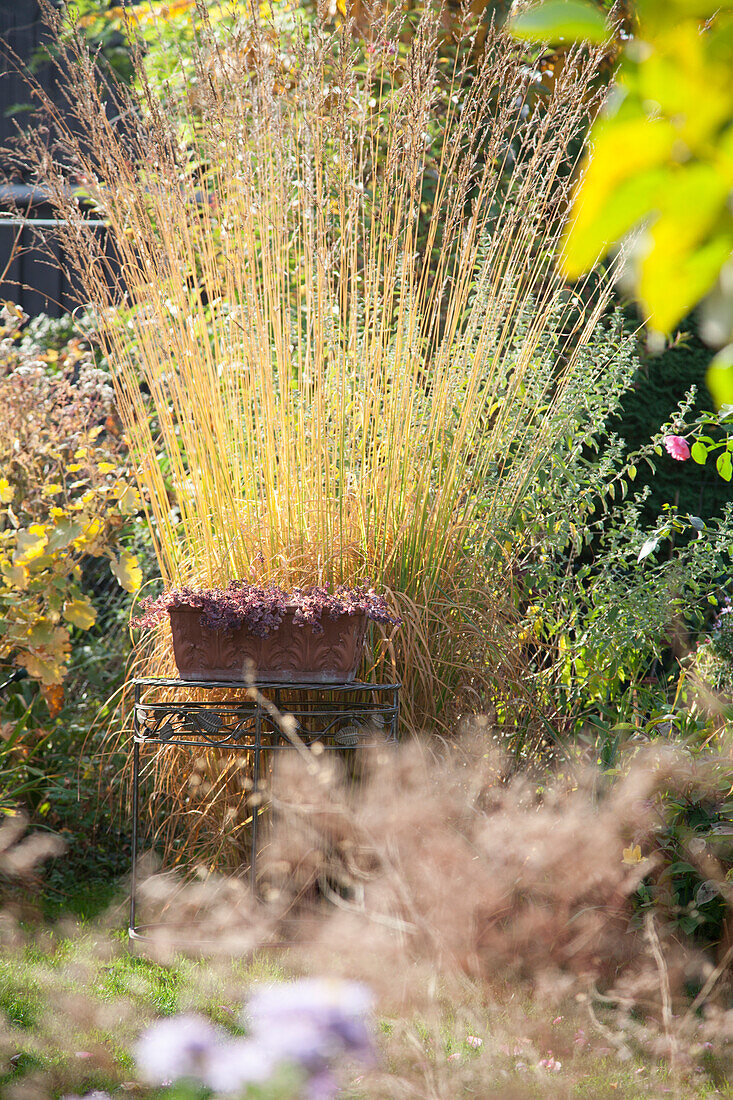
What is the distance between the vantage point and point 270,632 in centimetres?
217

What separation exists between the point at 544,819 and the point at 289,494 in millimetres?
1048

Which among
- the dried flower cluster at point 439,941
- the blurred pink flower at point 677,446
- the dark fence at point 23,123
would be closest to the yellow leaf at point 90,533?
the dried flower cluster at point 439,941

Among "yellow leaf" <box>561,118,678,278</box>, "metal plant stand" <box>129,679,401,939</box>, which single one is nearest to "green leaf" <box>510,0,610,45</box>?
"yellow leaf" <box>561,118,678,278</box>

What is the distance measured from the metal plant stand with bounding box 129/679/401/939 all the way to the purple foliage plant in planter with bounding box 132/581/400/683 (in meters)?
0.04

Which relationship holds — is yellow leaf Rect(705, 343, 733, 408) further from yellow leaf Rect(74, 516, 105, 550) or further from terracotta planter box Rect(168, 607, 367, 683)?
yellow leaf Rect(74, 516, 105, 550)

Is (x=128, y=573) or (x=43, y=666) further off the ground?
(x=128, y=573)

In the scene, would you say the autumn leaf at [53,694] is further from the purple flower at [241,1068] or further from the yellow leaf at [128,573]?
the purple flower at [241,1068]

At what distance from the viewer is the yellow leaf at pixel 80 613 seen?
113 inches

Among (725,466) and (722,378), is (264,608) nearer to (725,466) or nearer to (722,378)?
(725,466)

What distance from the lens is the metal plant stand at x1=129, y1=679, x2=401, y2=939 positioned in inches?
85.8

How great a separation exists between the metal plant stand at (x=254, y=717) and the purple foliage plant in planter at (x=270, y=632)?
37 millimetres

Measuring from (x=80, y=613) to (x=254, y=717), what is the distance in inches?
32.4

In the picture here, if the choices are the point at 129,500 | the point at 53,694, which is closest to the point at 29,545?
the point at 129,500

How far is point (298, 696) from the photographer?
2459 mm
